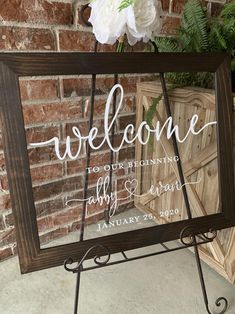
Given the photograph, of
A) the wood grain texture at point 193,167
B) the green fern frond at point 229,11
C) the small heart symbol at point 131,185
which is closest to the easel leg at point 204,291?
the wood grain texture at point 193,167

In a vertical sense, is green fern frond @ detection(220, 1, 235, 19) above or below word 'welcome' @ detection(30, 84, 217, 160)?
above

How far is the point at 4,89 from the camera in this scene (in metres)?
0.63

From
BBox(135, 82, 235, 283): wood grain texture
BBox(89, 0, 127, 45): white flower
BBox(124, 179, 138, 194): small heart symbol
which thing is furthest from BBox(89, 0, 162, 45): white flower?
BBox(124, 179, 138, 194): small heart symbol

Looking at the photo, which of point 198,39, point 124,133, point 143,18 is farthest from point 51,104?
point 198,39

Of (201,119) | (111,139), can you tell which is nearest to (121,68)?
(111,139)

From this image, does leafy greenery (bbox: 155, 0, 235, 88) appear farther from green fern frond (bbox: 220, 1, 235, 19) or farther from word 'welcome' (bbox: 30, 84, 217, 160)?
word 'welcome' (bbox: 30, 84, 217, 160)

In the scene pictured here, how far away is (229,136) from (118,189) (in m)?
0.35

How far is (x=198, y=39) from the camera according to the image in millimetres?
955

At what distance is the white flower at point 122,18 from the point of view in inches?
27.0

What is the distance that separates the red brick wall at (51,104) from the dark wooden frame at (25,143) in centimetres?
7

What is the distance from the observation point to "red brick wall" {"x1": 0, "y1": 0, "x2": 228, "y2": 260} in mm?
761

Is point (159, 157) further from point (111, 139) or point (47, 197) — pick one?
point (47, 197)

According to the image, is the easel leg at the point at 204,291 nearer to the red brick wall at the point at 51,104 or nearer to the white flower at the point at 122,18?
the red brick wall at the point at 51,104

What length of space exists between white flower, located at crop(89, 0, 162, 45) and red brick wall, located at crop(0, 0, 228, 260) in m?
0.14
